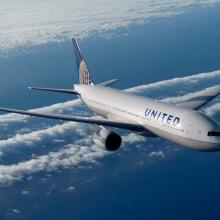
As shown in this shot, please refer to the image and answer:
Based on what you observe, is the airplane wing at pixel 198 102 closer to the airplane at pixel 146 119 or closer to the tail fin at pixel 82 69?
the airplane at pixel 146 119

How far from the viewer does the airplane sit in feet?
149

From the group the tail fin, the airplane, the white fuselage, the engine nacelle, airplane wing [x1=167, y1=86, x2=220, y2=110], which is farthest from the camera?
the tail fin

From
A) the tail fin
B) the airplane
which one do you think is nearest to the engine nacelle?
the airplane

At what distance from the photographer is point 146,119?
53.2 metres

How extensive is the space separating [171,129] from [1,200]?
96.3m

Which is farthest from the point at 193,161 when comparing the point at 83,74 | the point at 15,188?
the point at 83,74

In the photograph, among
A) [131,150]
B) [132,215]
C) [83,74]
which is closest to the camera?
[83,74]

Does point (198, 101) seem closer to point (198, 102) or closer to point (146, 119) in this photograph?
point (198, 102)

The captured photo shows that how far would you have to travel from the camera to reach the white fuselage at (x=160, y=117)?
1772 inches

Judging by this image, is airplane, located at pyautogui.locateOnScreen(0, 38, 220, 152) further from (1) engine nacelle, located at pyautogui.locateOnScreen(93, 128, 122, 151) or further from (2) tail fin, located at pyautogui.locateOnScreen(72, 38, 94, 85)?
(2) tail fin, located at pyautogui.locateOnScreen(72, 38, 94, 85)

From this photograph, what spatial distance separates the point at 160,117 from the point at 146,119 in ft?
9.82

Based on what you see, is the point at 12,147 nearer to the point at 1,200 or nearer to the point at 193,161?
the point at 1,200

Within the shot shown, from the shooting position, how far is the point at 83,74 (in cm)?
7862

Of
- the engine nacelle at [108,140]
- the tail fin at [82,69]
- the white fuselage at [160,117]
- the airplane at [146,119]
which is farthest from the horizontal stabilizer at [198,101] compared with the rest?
the tail fin at [82,69]
